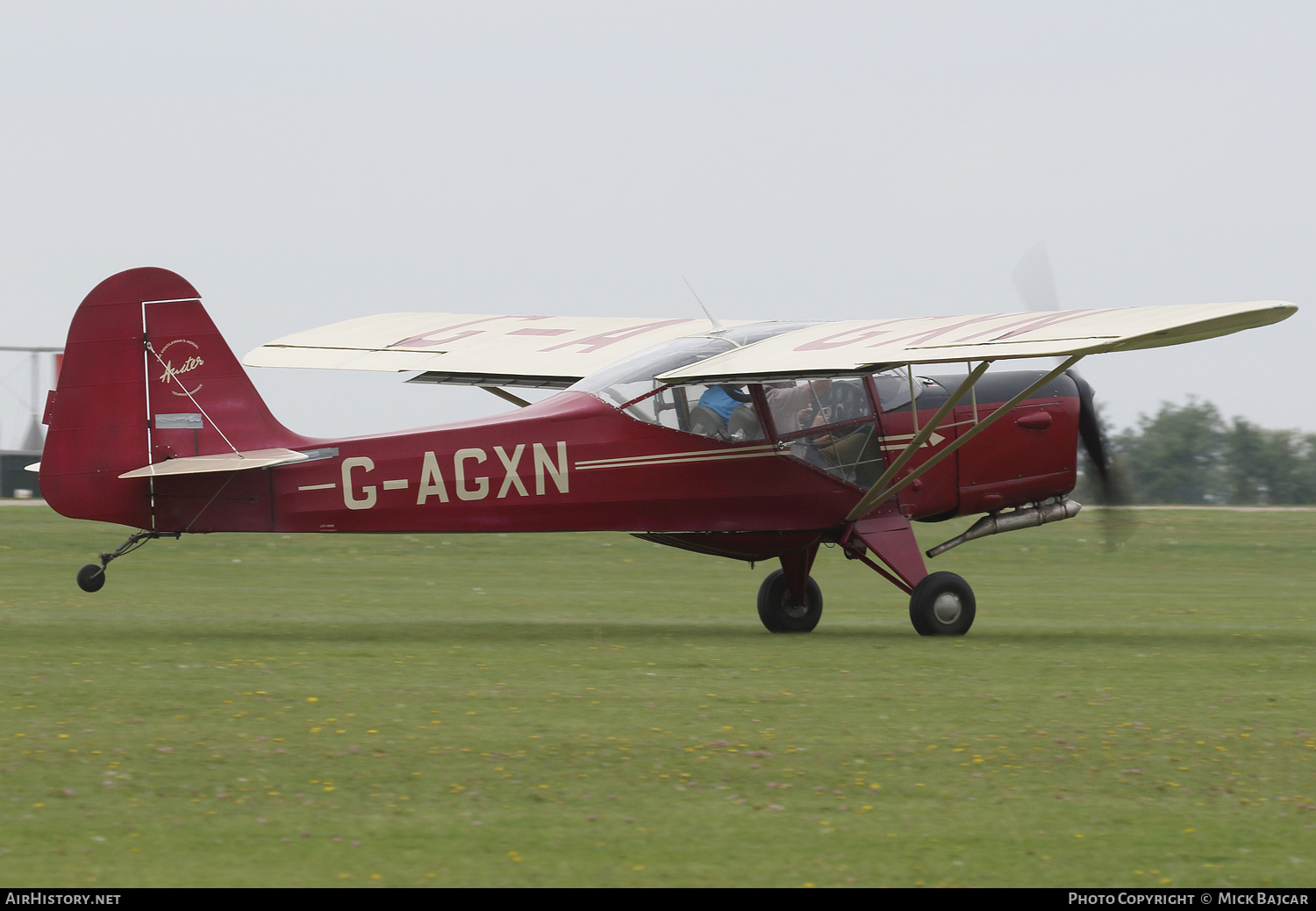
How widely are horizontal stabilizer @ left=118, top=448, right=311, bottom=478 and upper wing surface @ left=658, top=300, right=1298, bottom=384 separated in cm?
329

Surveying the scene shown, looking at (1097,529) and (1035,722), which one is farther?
(1097,529)

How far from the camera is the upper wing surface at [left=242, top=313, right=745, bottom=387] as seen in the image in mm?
15633

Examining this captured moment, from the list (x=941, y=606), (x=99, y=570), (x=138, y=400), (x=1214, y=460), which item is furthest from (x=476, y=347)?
(x=1214, y=460)

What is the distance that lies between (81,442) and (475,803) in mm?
6893

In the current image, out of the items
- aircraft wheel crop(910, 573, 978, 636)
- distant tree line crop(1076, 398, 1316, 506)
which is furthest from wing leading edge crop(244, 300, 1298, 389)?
distant tree line crop(1076, 398, 1316, 506)

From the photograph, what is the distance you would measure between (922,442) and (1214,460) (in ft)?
202

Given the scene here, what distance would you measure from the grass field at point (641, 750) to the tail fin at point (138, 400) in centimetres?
132

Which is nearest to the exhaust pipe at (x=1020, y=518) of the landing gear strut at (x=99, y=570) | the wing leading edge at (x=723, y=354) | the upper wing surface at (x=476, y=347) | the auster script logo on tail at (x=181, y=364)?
the wing leading edge at (x=723, y=354)

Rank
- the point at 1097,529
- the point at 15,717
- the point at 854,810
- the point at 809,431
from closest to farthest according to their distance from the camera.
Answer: the point at 854,810 → the point at 15,717 → the point at 809,431 → the point at 1097,529

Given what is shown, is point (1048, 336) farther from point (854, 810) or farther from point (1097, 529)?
point (1097, 529)

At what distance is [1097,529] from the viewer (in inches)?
1359

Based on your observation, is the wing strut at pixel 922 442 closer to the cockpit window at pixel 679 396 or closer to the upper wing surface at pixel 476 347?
the cockpit window at pixel 679 396

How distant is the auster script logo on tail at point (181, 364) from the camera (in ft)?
41.3
